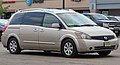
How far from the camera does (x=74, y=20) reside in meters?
15.2

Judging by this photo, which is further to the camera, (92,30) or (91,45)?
(92,30)

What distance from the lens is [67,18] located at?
1523cm

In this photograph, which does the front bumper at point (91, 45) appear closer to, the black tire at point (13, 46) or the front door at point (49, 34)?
the front door at point (49, 34)

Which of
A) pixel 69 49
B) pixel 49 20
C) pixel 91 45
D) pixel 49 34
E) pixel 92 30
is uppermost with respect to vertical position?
pixel 49 20

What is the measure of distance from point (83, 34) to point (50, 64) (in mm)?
1869

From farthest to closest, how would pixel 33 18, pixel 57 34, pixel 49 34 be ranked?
pixel 33 18 < pixel 49 34 < pixel 57 34

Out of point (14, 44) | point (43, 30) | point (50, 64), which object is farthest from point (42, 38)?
point (50, 64)

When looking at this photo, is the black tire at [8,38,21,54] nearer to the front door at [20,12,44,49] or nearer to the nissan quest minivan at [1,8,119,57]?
the nissan quest minivan at [1,8,119,57]

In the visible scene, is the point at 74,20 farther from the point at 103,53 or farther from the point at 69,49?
the point at 103,53

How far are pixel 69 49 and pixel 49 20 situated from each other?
150 cm

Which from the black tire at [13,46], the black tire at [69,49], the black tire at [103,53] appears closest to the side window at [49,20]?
the black tire at [69,49]

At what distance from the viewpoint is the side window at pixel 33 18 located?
15.7 meters

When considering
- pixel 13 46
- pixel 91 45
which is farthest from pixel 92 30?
pixel 13 46

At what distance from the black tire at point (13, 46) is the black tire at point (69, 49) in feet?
7.92
